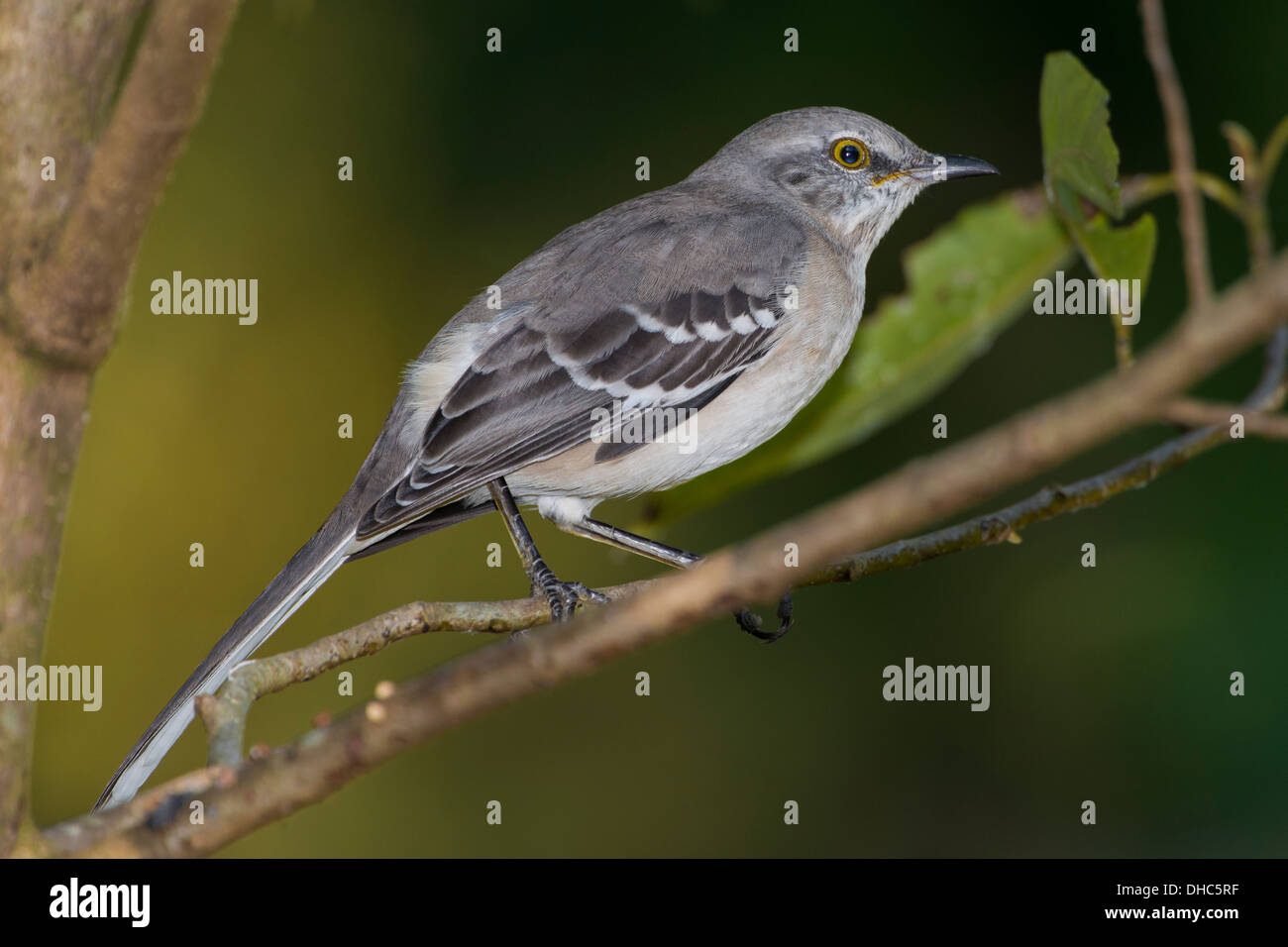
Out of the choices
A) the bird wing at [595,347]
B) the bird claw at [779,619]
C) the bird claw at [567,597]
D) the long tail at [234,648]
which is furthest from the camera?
the bird claw at [779,619]

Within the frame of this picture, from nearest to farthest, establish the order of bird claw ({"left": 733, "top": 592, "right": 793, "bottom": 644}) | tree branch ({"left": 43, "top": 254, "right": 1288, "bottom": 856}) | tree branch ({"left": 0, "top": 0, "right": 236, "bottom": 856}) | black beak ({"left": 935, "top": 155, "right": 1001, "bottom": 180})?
tree branch ({"left": 43, "top": 254, "right": 1288, "bottom": 856}) < tree branch ({"left": 0, "top": 0, "right": 236, "bottom": 856}) < bird claw ({"left": 733, "top": 592, "right": 793, "bottom": 644}) < black beak ({"left": 935, "top": 155, "right": 1001, "bottom": 180})

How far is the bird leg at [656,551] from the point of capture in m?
4.45

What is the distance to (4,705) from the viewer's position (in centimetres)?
195

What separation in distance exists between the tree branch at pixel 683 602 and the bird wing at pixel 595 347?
2041mm

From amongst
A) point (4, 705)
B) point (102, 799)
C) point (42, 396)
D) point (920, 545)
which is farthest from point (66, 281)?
point (920, 545)

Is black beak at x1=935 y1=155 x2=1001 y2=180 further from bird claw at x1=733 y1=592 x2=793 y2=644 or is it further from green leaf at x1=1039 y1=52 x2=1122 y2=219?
green leaf at x1=1039 y1=52 x2=1122 y2=219

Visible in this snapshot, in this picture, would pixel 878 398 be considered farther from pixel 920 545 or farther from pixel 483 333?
pixel 483 333

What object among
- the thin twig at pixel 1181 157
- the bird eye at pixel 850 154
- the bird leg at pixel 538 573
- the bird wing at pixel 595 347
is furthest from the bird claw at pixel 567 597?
the thin twig at pixel 1181 157

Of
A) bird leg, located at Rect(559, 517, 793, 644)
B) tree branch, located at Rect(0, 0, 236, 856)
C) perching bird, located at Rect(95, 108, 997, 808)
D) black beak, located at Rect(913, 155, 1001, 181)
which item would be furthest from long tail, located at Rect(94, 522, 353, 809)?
black beak, located at Rect(913, 155, 1001, 181)

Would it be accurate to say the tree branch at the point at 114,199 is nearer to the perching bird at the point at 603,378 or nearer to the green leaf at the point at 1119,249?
the green leaf at the point at 1119,249

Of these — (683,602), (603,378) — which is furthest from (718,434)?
(683,602)

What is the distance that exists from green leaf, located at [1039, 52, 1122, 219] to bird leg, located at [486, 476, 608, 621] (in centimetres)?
197

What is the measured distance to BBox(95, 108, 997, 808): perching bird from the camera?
13.2ft

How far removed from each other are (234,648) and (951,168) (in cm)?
321
